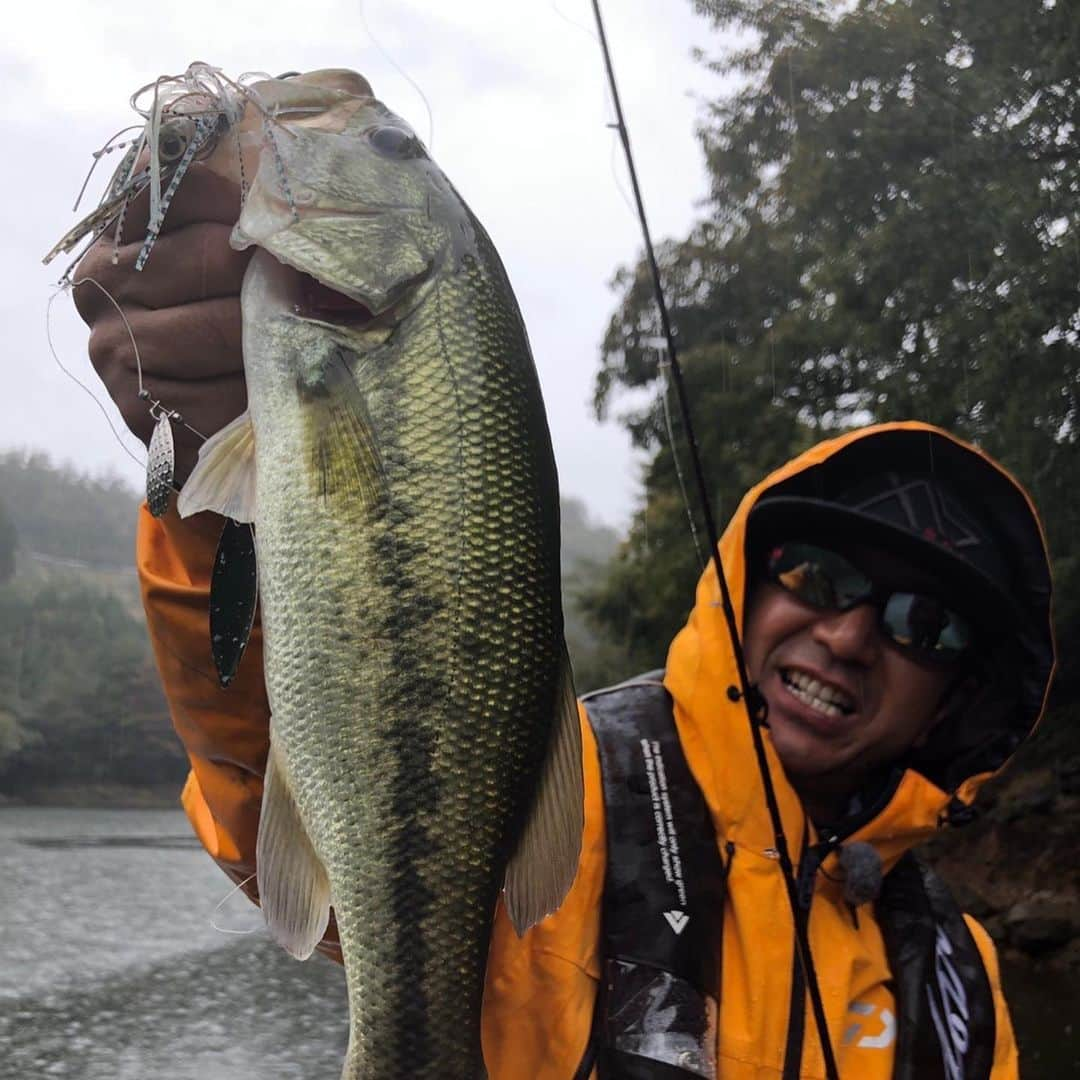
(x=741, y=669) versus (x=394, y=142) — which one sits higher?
(x=394, y=142)

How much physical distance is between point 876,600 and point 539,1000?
125 centimetres

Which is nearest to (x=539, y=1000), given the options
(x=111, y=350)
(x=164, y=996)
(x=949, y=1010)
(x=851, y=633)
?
(x=949, y=1010)

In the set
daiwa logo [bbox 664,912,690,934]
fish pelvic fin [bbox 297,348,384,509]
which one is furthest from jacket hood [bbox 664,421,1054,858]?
fish pelvic fin [bbox 297,348,384,509]

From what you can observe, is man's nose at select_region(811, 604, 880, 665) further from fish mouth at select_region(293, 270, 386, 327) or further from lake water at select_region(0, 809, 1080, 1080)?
lake water at select_region(0, 809, 1080, 1080)

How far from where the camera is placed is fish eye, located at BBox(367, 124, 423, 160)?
180 cm

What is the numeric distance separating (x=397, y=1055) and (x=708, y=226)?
15.7 meters

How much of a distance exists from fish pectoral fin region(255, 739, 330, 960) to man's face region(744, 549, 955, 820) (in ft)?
4.53

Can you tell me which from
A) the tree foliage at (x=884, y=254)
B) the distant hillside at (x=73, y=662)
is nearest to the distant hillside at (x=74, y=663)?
the distant hillside at (x=73, y=662)

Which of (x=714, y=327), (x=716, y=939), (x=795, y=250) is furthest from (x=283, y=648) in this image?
(x=714, y=327)

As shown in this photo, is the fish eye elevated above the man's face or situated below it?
above

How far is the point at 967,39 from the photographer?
452 inches

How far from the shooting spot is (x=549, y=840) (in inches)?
68.7

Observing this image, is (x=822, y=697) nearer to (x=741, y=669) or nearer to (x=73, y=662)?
(x=741, y=669)

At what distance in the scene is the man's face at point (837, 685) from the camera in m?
2.79
